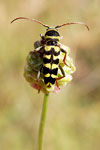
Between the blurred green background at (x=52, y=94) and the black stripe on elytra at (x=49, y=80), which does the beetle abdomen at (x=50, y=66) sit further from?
the blurred green background at (x=52, y=94)

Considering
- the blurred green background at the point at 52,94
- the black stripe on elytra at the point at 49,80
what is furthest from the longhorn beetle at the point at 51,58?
the blurred green background at the point at 52,94

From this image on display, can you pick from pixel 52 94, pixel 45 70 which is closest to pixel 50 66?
pixel 45 70

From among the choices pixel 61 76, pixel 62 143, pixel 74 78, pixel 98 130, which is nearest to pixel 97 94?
pixel 74 78

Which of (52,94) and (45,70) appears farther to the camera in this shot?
(52,94)

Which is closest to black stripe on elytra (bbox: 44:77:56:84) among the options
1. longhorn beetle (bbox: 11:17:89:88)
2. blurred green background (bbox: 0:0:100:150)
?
longhorn beetle (bbox: 11:17:89:88)

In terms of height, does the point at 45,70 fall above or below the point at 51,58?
below

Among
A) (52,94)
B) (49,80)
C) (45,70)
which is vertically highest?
(45,70)

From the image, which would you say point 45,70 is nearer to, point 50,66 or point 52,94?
point 50,66

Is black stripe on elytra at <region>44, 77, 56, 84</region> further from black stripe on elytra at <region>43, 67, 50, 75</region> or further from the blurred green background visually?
the blurred green background
